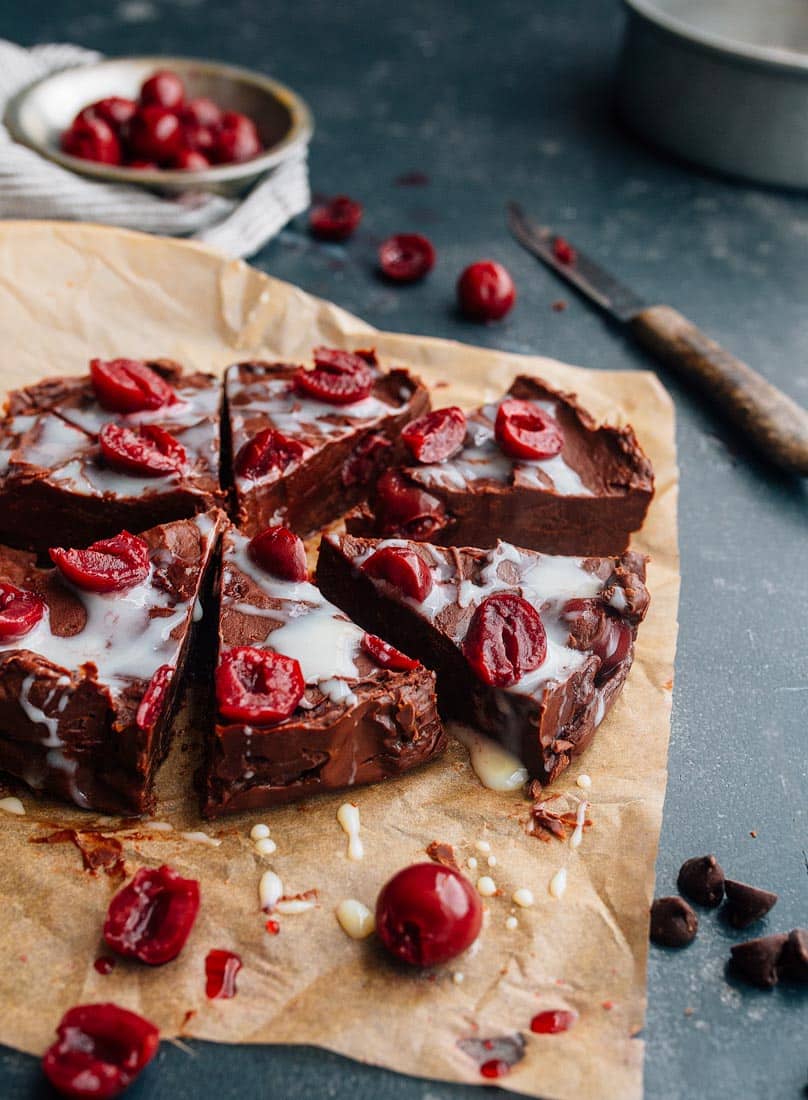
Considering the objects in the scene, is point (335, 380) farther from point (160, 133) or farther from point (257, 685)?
point (160, 133)

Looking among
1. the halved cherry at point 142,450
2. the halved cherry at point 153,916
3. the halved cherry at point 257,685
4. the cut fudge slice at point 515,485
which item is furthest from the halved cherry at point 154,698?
the cut fudge slice at point 515,485

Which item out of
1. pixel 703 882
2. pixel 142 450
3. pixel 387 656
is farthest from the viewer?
pixel 142 450

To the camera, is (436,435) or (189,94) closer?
(436,435)

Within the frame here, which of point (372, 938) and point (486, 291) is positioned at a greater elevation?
point (486, 291)

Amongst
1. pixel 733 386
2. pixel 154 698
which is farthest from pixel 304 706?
pixel 733 386

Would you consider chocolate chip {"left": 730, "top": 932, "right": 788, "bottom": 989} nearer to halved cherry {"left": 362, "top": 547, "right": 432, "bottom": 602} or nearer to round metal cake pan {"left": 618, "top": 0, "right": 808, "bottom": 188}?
halved cherry {"left": 362, "top": 547, "right": 432, "bottom": 602}
